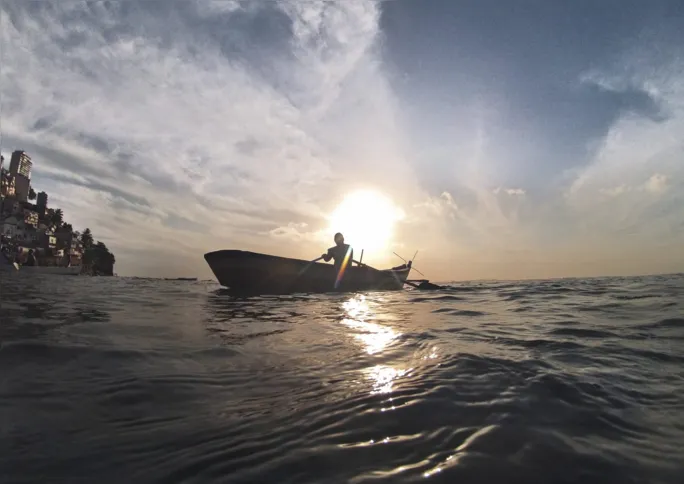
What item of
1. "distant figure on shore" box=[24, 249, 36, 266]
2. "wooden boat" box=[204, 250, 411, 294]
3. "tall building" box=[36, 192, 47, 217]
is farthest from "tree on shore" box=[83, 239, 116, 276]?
"wooden boat" box=[204, 250, 411, 294]

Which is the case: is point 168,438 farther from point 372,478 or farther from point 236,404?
point 372,478

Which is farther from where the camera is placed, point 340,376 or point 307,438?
point 340,376

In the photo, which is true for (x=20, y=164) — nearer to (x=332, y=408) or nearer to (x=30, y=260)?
(x=30, y=260)

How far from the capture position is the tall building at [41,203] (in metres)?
83.1

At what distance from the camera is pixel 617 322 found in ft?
21.4

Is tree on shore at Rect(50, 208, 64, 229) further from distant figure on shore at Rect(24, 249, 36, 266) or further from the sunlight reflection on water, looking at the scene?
the sunlight reflection on water

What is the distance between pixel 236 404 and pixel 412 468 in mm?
1425

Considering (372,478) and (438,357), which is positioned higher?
(438,357)

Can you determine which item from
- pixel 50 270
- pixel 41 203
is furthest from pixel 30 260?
pixel 41 203

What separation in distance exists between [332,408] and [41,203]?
114775mm

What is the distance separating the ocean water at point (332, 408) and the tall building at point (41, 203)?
105037mm

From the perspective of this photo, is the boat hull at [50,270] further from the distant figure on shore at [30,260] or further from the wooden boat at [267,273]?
the wooden boat at [267,273]

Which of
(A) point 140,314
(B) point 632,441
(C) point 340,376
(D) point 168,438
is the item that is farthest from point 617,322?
(A) point 140,314

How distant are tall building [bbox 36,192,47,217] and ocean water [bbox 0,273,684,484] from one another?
345 ft
